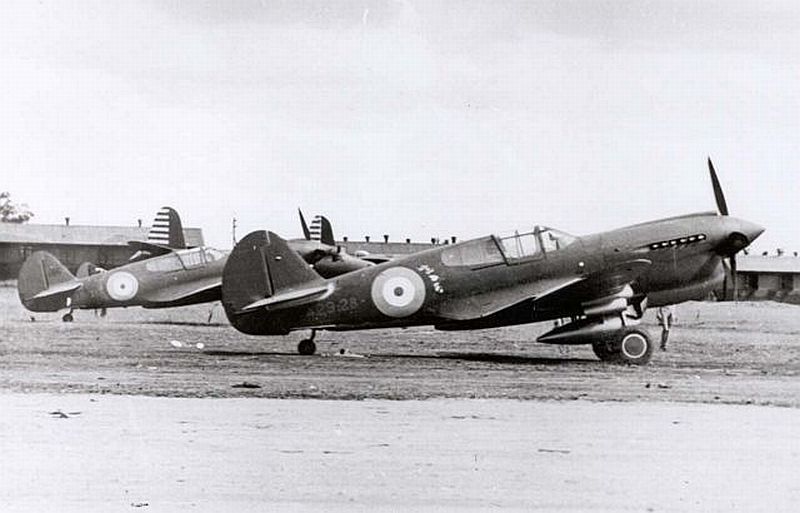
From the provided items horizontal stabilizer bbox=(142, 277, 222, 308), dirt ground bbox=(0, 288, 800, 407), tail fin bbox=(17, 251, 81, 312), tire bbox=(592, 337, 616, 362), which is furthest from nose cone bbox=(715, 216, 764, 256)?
tail fin bbox=(17, 251, 81, 312)

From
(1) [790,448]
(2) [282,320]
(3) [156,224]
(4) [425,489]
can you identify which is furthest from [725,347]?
(3) [156,224]

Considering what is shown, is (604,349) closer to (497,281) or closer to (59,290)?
(497,281)

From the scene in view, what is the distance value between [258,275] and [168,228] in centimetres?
1369

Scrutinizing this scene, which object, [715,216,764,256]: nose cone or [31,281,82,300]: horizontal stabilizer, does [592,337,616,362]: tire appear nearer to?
[715,216,764,256]: nose cone

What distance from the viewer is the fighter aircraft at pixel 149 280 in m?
17.9

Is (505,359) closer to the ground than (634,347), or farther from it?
closer to the ground

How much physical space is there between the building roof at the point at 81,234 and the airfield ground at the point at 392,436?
43821mm

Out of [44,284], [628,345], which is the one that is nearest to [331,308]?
[628,345]

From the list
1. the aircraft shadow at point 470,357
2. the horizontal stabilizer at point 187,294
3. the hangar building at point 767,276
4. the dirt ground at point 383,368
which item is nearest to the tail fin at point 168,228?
the horizontal stabilizer at point 187,294

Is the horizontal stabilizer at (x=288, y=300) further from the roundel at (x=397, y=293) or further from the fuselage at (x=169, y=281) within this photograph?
the fuselage at (x=169, y=281)

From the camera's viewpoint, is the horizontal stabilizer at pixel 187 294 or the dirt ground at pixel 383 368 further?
the horizontal stabilizer at pixel 187 294

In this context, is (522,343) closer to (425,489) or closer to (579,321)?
(579,321)

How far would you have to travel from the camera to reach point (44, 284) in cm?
1905

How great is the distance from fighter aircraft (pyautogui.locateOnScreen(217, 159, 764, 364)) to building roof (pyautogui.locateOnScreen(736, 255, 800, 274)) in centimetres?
4535
